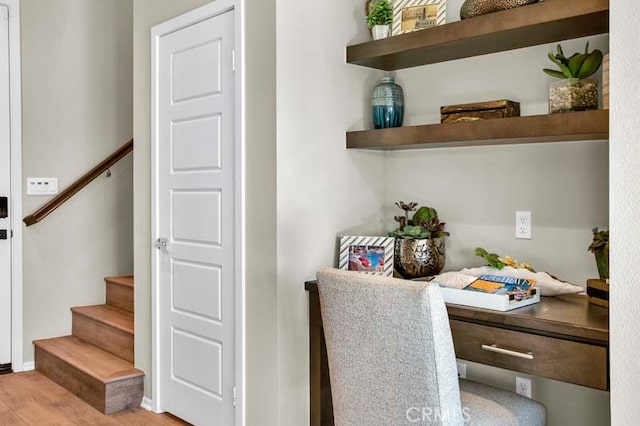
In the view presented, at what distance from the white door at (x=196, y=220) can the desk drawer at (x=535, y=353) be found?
3.62 ft

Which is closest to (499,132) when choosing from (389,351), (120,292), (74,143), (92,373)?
(389,351)

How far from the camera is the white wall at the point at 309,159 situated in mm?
2424

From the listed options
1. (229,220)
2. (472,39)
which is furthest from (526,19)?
(229,220)

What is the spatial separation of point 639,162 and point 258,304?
1.55m

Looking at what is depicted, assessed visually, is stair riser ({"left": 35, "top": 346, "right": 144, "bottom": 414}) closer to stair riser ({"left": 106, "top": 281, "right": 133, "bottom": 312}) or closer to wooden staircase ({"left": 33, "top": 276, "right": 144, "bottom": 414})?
wooden staircase ({"left": 33, "top": 276, "right": 144, "bottom": 414})

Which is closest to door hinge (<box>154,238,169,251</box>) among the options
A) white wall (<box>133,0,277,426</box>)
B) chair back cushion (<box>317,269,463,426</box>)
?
white wall (<box>133,0,277,426</box>)

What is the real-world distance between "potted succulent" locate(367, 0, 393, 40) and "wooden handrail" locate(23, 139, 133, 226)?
2283mm

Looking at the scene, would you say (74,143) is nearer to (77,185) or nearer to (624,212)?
(77,185)

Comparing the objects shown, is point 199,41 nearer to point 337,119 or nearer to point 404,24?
point 337,119

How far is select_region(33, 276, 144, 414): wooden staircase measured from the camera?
3.17 meters

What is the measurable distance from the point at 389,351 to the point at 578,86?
1121mm

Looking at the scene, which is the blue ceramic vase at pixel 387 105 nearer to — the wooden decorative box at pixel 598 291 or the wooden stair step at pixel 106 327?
the wooden decorative box at pixel 598 291

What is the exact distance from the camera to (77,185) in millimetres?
3957

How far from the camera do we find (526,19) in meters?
2.06
